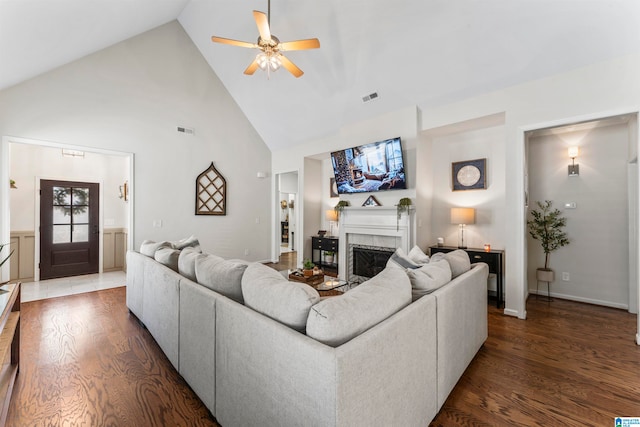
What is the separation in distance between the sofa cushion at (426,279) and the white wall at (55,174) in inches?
200

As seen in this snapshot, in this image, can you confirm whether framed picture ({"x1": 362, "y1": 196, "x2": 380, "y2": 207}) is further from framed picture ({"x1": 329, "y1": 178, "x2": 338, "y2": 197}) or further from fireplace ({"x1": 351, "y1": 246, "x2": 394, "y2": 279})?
framed picture ({"x1": 329, "y1": 178, "x2": 338, "y2": 197})

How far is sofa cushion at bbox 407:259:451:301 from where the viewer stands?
65.6 inches

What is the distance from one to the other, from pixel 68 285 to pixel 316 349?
17.5 ft

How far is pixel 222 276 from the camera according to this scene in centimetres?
170

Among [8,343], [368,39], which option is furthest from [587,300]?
[8,343]

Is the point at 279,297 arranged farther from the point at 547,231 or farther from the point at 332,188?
the point at 332,188

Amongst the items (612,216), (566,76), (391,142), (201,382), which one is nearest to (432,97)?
(391,142)

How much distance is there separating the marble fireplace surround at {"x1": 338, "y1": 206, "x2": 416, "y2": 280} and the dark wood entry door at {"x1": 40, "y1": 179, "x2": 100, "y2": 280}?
481 centimetres

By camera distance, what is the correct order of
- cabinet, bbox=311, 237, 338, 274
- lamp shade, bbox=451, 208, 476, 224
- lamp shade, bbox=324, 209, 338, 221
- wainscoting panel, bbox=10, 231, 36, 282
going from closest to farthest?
lamp shade, bbox=451, 208, 476, 224
wainscoting panel, bbox=10, 231, 36, 282
cabinet, bbox=311, 237, 338, 274
lamp shade, bbox=324, 209, 338, 221

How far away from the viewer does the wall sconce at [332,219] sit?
559 cm

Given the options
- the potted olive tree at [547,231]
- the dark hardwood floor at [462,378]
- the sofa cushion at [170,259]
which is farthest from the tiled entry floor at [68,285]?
the potted olive tree at [547,231]

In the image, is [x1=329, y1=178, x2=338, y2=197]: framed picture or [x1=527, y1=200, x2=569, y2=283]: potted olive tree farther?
[x1=329, y1=178, x2=338, y2=197]: framed picture

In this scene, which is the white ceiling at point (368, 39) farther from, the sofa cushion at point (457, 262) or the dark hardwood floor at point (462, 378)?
the dark hardwood floor at point (462, 378)

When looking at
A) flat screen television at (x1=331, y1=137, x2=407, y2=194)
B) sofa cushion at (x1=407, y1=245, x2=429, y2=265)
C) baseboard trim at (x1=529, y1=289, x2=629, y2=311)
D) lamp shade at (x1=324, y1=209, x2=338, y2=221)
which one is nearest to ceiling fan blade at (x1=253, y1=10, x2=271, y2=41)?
flat screen television at (x1=331, y1=137, x2=407, y2=194)
